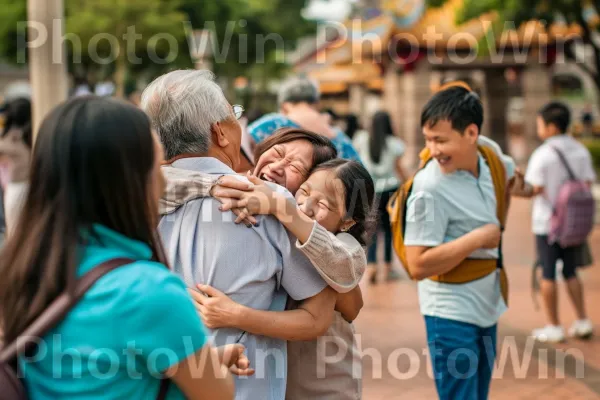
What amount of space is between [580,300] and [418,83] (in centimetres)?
1825

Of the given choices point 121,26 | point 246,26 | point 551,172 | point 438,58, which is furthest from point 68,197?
point 246,26

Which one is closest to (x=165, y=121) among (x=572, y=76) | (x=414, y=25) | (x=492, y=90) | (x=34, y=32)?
(x=34, y=32)

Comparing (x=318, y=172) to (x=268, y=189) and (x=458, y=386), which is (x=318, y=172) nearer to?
(x=268, y=189)

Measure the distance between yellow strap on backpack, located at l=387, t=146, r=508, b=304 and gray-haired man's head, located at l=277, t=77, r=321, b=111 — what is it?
1872 millimetres

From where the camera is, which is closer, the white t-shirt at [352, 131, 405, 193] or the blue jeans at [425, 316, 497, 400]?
the blue jeans at [425, 316, 497, 400]

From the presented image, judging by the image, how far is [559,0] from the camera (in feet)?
43.7

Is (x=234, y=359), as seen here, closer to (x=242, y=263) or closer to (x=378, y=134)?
(x=242, y=263)

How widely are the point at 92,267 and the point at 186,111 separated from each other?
2.32 ft

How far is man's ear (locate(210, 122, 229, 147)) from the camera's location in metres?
2.45

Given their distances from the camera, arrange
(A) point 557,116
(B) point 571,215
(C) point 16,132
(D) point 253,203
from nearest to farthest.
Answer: (D) point 253,203, (C) point 16,132, (B) point 571,215, (A) point 557,116

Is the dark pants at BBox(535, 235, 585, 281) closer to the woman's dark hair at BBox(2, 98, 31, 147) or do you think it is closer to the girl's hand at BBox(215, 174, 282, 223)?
the woman's dark hair at BBox(2, 98, 31, 147)

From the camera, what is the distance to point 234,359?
220 cm

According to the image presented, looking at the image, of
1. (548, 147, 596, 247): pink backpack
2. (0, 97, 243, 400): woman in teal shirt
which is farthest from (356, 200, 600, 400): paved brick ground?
(0, 97, 243, 400): woman in teal shirt

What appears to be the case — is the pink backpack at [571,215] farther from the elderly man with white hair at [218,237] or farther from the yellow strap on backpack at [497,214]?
the elderly man with white hair at [218,237]
